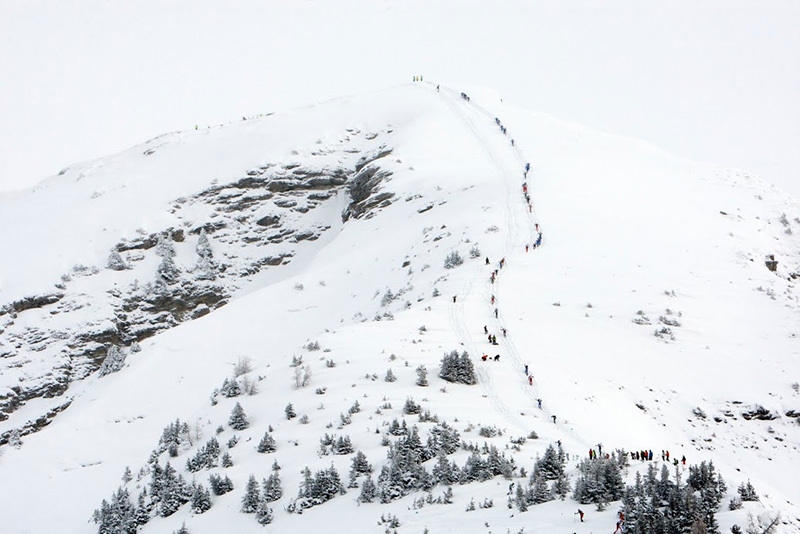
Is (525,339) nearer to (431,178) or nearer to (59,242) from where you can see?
(431,178)

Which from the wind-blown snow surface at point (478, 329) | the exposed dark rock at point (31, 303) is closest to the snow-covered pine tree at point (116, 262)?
the wind-blown snow surface at point (478, 329)

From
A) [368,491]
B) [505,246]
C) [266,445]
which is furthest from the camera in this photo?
[505,246]

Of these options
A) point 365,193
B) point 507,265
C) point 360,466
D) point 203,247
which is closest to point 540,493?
point 360,466

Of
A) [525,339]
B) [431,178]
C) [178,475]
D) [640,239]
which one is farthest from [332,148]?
[178,475]

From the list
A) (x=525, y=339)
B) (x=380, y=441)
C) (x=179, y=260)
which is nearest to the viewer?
(x=380, y=441)

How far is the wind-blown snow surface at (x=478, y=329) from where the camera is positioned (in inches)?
792

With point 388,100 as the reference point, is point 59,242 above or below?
below

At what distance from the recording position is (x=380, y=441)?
1820 cm

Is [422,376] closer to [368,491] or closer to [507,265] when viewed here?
[368,491]

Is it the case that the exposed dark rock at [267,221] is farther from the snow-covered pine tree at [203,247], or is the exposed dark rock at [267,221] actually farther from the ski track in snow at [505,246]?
the ski track in snow at [505,246]

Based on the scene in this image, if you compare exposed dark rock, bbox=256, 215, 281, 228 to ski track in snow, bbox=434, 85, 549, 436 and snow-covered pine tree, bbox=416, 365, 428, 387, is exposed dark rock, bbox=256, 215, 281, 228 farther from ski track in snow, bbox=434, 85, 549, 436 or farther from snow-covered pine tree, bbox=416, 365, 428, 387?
snow-covered pine tree, bbox=416, 365, 428, 387

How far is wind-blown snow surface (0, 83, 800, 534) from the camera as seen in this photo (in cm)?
2012

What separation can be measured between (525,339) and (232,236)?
45039mm

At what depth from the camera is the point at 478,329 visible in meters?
29.7
